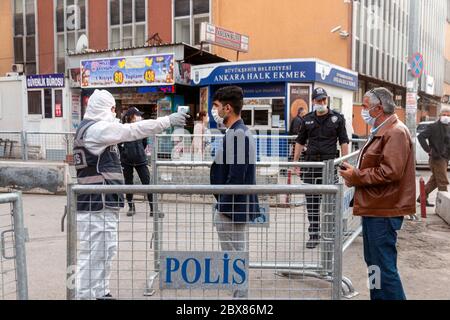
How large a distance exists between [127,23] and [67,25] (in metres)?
3.70

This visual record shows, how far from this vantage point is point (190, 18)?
21.9 m

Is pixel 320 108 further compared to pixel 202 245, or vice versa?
pixel 320 108

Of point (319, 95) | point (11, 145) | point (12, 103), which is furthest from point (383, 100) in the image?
point (12, 103)

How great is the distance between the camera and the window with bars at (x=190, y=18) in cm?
2173

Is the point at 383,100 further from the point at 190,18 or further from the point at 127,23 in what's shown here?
the point at 127,23

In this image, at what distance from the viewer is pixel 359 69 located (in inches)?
827

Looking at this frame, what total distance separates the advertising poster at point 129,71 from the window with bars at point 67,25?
7.56m

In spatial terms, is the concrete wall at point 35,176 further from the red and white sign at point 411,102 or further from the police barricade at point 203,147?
the red and white sign at point 411,102

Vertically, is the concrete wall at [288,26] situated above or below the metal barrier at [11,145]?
above

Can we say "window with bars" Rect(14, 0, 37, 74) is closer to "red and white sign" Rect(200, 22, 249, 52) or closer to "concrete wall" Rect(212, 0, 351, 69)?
"concrete wall" Rect(212, 0, 351, 69)

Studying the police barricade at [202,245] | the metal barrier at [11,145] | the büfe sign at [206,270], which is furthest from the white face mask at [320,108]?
the metal barrier at [11,145]

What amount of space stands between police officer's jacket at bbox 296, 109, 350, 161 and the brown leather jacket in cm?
263
